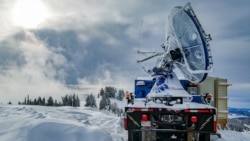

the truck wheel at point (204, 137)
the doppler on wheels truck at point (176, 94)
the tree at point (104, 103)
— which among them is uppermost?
the doppler on wheels truck at point (176, 94)

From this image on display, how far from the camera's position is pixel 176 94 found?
36.4ft

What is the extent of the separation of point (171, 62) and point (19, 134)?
5.72m

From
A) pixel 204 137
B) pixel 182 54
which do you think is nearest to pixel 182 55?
pixel 182 54

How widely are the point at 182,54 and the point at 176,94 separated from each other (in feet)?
5.03

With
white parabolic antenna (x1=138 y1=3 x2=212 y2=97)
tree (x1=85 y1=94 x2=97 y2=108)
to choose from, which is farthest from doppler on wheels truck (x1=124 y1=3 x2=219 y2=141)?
tree (x1=85 y1=94 x2=97 y2=108)

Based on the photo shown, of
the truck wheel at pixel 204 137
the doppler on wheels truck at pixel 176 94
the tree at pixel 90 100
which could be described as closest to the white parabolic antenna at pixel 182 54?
the doppler on wheels truck at pixel 176 94

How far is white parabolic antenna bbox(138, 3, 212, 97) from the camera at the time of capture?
11156 millimetres

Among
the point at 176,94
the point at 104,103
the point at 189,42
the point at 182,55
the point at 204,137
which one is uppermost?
the point at 189,42

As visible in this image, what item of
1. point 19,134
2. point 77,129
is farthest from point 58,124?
point 19,134

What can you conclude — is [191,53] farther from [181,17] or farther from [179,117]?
[179,117]

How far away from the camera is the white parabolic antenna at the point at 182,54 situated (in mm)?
11156

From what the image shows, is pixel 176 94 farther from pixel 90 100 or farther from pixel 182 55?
pixel 90 100

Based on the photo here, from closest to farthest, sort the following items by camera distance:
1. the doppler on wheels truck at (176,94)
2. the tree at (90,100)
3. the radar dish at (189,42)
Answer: the doppler on wheels truck at (176,94) → the radar dish at (189,42) → the tree at (90,100)

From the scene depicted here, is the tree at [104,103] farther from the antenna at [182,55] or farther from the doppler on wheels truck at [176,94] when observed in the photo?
the antenna at [182,55]
